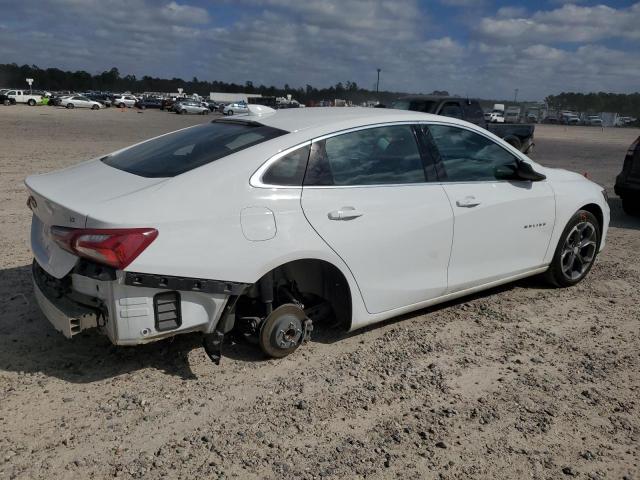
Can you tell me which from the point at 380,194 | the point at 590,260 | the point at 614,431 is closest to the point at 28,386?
the point at 380,194

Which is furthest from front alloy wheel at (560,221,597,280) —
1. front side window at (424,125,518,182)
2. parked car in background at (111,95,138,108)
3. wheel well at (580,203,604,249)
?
parked car in background at (111,95,138,108)

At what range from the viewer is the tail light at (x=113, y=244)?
2848mm

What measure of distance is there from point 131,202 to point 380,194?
1.59m

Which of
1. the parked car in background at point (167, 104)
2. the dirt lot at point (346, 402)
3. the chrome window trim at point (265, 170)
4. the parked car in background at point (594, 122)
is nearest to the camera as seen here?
the dirt lot at point (346, 402)

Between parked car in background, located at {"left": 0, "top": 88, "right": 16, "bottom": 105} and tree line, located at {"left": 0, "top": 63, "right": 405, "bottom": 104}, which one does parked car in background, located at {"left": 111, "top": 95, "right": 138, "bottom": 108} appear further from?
tree line, located at {"left": 0, "top": 63, "right": 405, "bottom": 104}

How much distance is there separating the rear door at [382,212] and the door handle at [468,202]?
0.12 m

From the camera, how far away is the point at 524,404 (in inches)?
129

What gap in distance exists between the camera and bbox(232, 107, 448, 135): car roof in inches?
145

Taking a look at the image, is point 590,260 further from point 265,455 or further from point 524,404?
point 265,455

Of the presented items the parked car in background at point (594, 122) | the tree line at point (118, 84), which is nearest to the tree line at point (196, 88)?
the tree line at point (118, 84)

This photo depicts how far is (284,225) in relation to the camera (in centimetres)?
328

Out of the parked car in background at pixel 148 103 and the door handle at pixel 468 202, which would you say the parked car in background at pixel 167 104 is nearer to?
the parked car in background at pixel 148 103

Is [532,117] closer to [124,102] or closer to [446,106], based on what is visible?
[124,102]

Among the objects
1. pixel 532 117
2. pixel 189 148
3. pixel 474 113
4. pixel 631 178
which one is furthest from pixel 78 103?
Result: pixel 189 148
